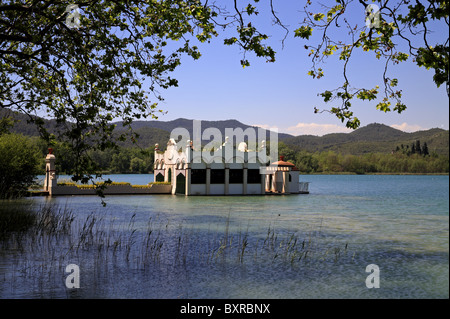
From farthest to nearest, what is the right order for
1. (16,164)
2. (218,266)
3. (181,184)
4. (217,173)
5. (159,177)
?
(159,177) < (181,184) < (217,173) < (16,164) < (218,266)

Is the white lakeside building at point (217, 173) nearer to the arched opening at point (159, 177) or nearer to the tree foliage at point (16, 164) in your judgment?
the arched opening at point (159, 177)

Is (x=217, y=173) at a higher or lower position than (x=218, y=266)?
Result: higher

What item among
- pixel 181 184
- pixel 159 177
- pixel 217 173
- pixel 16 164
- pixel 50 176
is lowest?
pixel 181 184

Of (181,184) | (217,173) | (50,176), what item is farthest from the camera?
(181,184)

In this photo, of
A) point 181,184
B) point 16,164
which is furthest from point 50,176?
point 181,184

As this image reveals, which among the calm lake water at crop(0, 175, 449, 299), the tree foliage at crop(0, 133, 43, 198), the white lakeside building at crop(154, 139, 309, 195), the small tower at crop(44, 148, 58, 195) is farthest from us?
the white lakeside building at crop(154, 139, 309, 195)

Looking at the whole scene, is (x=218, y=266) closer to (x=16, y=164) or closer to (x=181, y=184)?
(x=16, y=164)

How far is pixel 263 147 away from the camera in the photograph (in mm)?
49375

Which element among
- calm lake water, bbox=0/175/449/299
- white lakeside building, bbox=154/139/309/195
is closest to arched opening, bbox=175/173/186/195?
white lakeside building, bbox=154/139/309/195

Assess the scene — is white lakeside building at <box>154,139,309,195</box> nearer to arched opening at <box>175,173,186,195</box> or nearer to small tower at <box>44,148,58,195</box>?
arched opening at <box>175,173,186,195</box>

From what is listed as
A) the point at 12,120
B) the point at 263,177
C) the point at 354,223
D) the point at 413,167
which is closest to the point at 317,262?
the point at 12,120

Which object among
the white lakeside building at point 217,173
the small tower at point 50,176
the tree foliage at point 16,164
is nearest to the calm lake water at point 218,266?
the tree foliage at point 16,164
